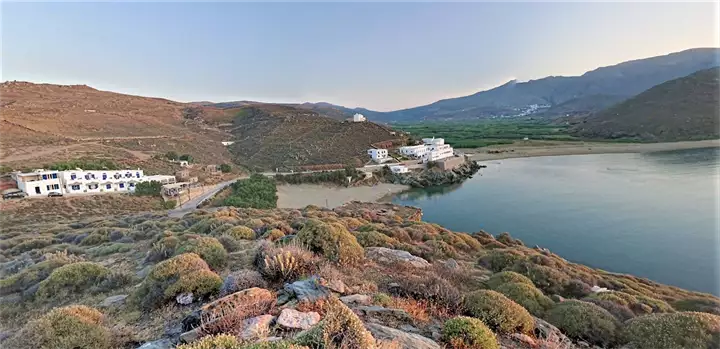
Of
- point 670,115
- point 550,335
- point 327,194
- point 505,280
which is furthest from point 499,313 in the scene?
point 670,115

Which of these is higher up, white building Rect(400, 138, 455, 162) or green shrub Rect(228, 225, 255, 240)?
green shrub Rect(228, 225, 255, 240)

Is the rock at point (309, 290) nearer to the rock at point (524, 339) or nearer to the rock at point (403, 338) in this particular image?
the rock at point (403, 338)

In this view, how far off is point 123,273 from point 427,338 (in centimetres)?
732

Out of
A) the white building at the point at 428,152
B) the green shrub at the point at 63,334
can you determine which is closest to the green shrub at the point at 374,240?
the green shrub at the point at 63,334

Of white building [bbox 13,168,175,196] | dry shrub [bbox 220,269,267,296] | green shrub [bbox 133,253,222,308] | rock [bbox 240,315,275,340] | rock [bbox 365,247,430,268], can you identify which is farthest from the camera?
white building [bbox 13,168,175,196]

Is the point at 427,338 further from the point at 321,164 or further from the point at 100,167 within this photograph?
the point at 321,164

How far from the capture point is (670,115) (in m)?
90.8

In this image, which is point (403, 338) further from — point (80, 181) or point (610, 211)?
point (80, 181)

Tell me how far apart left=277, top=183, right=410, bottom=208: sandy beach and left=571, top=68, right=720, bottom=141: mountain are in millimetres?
76892

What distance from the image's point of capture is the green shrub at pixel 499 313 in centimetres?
534

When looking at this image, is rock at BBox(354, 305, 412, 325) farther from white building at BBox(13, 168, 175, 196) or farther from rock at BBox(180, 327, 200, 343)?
white building at BBox(13, 168, 175, 196)

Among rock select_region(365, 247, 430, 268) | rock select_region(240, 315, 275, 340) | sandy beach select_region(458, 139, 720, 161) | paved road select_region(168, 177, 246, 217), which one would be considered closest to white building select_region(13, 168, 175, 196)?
paved road select_region(168, 177, 246, 217)

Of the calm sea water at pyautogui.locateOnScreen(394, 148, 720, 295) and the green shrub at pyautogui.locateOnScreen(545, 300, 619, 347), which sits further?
the calm sea water at pyautogui.locateOnScreen(394, 148, 720, 295)

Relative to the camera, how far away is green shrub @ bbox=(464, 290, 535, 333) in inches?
210
